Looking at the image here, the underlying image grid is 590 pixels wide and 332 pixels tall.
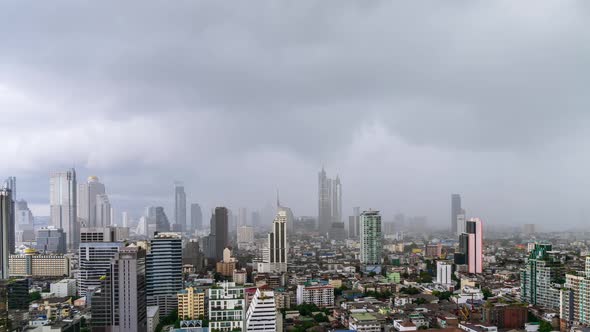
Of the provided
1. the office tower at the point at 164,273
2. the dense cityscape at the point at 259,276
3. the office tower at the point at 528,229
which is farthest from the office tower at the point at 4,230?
the office tower at the point at 528,229

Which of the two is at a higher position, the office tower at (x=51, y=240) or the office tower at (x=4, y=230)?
the office tower at (x=4, y=230)

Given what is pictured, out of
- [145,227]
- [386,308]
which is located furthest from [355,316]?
[145,227]

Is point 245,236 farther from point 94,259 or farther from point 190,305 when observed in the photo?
point 190,305

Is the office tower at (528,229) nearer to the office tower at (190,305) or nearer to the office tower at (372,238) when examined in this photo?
the office tower at (372,238)

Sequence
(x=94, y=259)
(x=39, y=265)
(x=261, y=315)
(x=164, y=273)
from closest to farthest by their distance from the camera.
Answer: (x=261, y=315) → (x=164, y=273) → (x=94, y=259) → (x=39, y=265)

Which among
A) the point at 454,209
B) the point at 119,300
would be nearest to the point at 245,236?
the point at 454,209

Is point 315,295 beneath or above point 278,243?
beneath

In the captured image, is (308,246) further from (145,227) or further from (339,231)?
(145,227)
